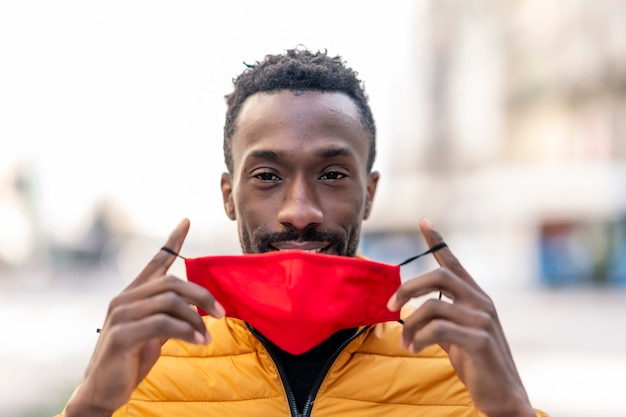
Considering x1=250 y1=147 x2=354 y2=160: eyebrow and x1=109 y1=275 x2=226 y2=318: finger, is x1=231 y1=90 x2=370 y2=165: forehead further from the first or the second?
x1=109 y1=275 x2=226 y2=318: finger

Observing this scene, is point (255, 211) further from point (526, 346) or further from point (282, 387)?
point (526, 346)

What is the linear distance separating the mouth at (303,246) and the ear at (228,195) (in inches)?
15.0

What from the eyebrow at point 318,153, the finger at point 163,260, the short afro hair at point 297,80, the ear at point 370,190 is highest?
the short afro hair at point 297,80

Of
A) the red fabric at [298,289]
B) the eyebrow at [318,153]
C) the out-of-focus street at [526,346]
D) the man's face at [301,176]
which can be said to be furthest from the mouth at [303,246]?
the out-of-focus street at [526,346]

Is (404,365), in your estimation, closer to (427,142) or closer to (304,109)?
(304,109)

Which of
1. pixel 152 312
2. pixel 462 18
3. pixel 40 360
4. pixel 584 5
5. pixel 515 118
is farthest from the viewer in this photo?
pixel 462 18

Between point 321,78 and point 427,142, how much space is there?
119ft

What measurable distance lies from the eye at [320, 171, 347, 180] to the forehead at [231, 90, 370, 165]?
0.29 ft

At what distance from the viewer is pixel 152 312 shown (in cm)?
190

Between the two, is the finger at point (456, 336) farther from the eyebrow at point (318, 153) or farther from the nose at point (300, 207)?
the eyebrow at point (318, 153)

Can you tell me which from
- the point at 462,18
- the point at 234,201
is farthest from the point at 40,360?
the point at 462,18

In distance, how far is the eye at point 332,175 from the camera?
8.05ft

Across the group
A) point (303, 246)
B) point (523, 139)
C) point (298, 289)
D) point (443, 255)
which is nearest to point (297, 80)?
point (303, 246)

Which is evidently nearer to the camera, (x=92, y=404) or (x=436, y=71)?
(x=92, y=404)
